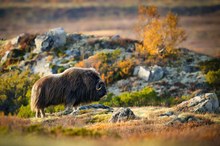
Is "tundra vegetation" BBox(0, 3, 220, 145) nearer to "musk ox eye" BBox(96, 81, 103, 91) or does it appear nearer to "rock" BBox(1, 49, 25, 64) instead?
"rock" BBox(1, 49, 25, 64)

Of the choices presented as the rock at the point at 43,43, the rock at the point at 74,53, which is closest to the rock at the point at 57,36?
the rock at the point at 43,43

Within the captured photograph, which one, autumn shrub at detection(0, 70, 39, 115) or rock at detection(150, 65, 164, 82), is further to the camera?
rock at detection(150, 65, 164, 82)

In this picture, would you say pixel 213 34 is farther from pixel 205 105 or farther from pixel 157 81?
pixel 205 105

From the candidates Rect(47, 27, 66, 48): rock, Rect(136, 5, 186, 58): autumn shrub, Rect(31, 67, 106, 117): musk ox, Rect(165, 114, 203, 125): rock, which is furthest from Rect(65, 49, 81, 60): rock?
Rect(165, 114, 203, 125): rock

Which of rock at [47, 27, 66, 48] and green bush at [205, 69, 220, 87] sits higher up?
rock at [47, 27, 66, 48]

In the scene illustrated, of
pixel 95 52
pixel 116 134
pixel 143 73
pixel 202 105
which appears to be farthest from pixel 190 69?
pixel 116 134

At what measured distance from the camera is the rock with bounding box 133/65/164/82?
49.4m

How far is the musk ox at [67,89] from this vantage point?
25897mm

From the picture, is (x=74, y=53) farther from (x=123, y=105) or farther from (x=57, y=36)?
(x=123, y=105)

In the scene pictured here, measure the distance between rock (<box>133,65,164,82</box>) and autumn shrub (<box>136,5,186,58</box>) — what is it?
5.39 meters

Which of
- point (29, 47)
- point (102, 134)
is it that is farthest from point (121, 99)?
point (102, 134)

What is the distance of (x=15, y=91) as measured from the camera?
4491 centimetres

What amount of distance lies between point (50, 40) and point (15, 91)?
12.4 m

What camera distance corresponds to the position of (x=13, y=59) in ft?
179
